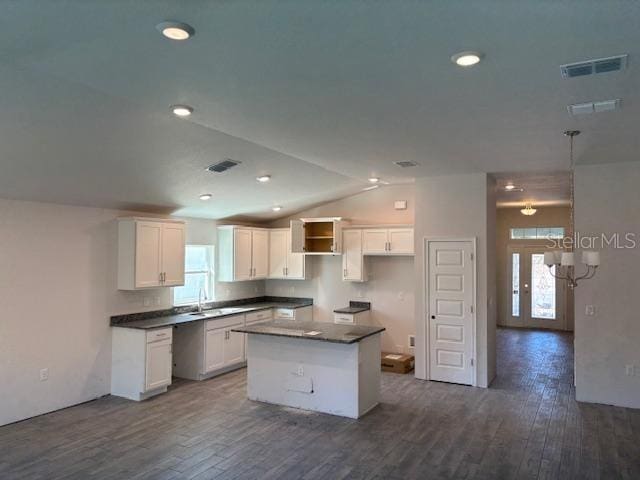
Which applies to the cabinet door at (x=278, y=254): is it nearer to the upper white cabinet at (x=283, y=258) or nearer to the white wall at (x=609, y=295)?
the upper white cabinet at (x=283, y=258)

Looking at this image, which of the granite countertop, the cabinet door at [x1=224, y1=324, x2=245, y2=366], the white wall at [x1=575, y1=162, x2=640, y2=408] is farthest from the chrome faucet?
the white wall at [x1=575, y1=162, x2=640, y2=408]

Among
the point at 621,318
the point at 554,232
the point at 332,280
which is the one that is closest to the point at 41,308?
the point at 332,280

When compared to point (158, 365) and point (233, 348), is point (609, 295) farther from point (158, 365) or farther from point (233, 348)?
point (158, 365)

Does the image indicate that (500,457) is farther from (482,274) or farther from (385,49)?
(385,49)

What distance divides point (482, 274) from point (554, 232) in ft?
19.5

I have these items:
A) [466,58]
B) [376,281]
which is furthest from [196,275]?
[466,58]

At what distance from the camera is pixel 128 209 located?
6207mm

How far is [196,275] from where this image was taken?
24.7ft

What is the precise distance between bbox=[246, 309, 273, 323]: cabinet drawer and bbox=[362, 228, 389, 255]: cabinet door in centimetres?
193

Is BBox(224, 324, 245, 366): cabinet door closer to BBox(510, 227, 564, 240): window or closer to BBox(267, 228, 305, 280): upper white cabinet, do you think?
BBox(267, 228, 305, 280): upper white cabinet

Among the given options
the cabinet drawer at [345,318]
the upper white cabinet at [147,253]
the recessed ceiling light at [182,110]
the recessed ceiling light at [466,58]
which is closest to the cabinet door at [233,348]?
the upper white cabinet at [147,253]

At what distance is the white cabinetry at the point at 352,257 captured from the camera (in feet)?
25.9

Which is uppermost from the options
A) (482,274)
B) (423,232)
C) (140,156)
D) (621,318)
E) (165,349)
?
(140,156)

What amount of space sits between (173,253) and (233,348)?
5.67 feet
